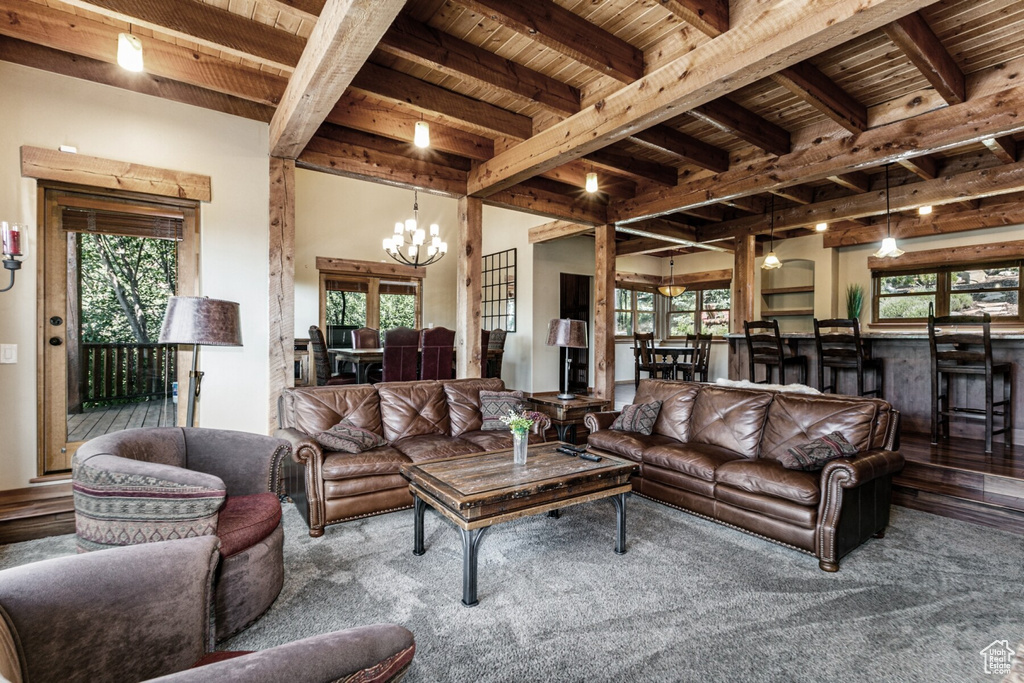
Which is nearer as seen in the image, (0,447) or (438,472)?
(438,472)

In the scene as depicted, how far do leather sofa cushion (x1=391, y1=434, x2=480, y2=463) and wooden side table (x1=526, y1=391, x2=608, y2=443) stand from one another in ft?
3.43

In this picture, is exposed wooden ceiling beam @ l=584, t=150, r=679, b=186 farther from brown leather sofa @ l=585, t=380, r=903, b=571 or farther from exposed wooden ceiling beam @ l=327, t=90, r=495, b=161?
brown leather sofa @ l=585, t=380, r=903, b=571

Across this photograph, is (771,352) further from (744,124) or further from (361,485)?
(361,485)

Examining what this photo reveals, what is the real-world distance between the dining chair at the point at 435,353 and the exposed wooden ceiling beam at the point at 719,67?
2355mm

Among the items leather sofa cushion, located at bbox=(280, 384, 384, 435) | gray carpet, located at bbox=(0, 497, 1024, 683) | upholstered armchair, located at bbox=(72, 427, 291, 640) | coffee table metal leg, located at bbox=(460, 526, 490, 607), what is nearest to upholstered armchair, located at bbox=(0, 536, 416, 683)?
upholstered armchair, located at bbox=(72, 427, 291, 640)

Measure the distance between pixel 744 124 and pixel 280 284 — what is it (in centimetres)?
398

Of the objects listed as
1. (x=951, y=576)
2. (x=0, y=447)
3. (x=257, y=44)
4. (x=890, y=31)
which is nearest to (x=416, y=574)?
(x=951, y=576)

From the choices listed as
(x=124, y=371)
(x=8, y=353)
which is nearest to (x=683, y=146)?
(x=124, y=371)

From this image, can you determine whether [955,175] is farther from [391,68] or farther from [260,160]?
[260,160]

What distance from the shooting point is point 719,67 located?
2494 millimetres

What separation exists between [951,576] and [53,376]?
5568mm

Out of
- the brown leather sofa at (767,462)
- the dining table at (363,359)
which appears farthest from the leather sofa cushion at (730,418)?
the dining table at (363,359)

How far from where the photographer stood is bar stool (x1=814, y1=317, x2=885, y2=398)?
4664 millimetres

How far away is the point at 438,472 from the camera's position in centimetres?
254
